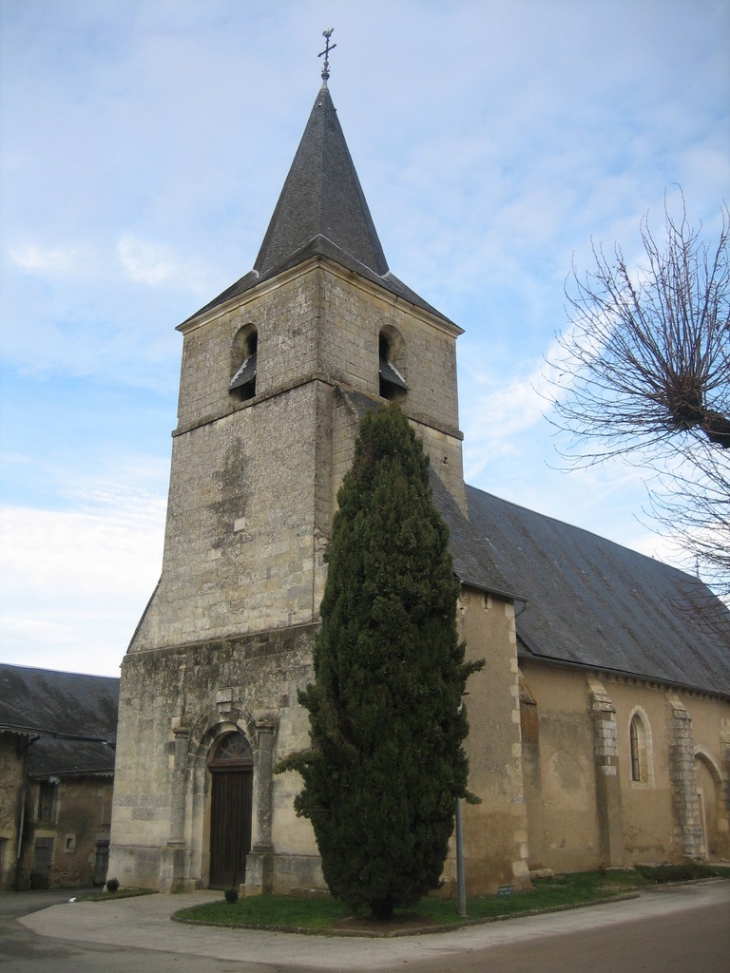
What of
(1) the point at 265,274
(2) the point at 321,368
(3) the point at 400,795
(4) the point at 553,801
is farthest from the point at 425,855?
(1) the point at 265,274

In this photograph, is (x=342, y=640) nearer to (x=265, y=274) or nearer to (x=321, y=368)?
(x=321, y=368)

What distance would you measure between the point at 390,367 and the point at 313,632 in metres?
6.42

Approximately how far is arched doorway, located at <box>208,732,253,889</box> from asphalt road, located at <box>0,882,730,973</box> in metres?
2.12

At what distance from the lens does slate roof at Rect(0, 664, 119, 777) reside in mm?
22453

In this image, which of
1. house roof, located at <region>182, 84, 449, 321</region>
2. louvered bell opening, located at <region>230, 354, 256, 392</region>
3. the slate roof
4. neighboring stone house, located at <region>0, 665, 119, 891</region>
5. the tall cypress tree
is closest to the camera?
the tall cypress tree

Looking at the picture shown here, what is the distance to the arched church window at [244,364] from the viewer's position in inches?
712

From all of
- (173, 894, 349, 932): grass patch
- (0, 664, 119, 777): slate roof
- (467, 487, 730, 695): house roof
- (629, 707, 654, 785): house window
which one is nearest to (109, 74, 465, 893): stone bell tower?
(173, 894, 349, 932): grass patch

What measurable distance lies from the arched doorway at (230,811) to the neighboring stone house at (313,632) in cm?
3

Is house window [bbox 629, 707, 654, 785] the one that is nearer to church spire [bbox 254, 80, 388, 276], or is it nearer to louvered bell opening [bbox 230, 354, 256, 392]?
louvered bell opening [bbox 230, 354, 256, 392]

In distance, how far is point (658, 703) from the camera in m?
21.4

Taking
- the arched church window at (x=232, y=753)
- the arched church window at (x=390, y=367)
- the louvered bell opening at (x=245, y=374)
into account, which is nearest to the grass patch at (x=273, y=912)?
the arched church window at (x=232, y=753)

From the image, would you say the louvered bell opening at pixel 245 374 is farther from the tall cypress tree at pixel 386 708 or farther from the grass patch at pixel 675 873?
the grass patch at pixel 675 873

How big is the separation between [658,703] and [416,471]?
11.8 metres

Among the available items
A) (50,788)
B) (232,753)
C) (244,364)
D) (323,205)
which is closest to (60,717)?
(50,788)
